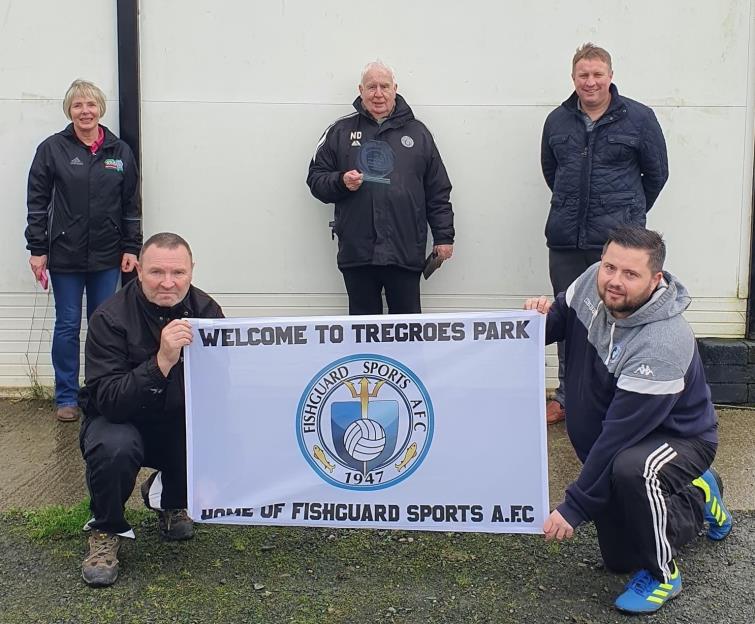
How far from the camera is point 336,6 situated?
5.86 meters

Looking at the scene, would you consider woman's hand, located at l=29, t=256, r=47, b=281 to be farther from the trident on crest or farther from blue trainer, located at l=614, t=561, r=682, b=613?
blue trainer, located at l=614, t=561, r=682, b=613

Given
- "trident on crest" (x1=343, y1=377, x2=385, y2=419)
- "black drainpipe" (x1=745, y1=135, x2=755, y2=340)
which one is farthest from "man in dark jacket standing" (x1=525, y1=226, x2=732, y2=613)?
"black drainpipe" (x1=745, y1=135, x2=755, y2=340)

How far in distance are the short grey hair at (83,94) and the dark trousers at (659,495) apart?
11.6 ft

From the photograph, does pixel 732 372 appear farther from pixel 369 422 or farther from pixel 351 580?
pixel 351 580

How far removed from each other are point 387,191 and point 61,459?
224 centimetres

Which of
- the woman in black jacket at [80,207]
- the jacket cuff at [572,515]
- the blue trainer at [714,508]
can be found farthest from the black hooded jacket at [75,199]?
the blue trainer at [714,508]

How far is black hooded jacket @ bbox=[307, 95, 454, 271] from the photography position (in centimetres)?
550

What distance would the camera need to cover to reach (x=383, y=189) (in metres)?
5.49

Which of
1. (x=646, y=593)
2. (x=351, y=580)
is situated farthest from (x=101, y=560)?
(x=646, y=593)

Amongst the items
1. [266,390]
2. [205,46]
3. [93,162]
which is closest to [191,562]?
[266,390]

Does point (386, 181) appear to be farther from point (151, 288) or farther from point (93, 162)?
point (151, 288)

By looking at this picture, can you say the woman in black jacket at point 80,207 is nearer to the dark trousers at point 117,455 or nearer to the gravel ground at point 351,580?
the gravel ground at point 351,580

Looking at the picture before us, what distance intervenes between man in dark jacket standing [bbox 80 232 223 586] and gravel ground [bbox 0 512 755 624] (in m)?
0.20

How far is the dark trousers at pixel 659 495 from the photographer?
3.48m
